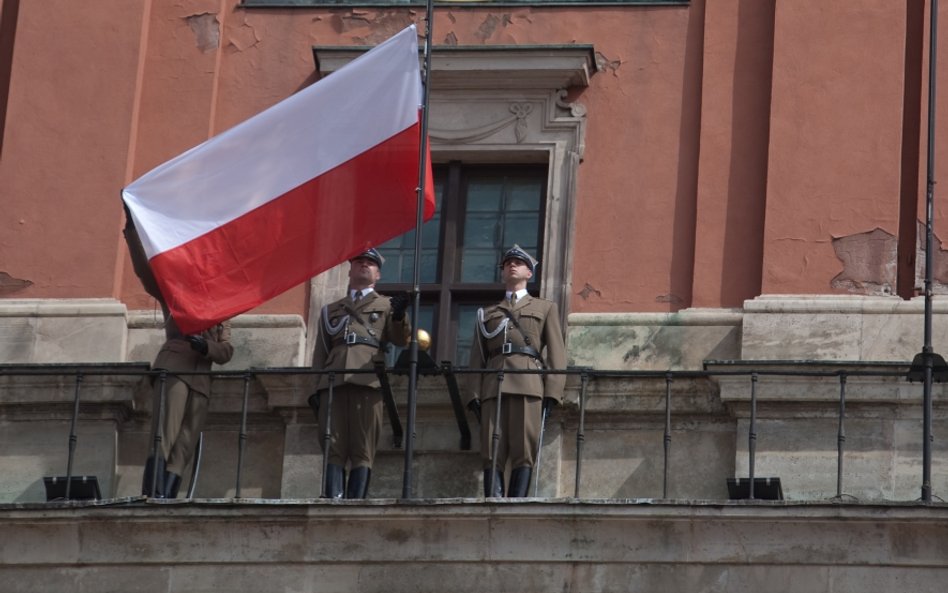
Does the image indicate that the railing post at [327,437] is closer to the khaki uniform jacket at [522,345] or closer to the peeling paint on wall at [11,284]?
the khaki uniform jacket at [522,345]

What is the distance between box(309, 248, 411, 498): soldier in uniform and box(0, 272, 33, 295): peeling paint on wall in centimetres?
159

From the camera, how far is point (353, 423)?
47.8 feet

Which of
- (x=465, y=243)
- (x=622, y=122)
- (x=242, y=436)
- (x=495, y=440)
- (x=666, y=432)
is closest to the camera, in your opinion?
(x=666, y=432)

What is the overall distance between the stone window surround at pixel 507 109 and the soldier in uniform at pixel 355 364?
66 cm

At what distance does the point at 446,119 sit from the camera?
15898 mm

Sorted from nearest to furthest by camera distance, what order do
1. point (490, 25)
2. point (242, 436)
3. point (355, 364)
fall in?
point (242, 436)
point (355, 364)
point (490, 25)

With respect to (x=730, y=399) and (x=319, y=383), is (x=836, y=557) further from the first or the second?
(x=319, y=383)

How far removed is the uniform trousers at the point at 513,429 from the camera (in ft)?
47.2

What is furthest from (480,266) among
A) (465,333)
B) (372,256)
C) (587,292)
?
(372,256)

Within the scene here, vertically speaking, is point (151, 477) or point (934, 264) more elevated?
point (934, 264)

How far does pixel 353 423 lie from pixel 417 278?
2.52 feet

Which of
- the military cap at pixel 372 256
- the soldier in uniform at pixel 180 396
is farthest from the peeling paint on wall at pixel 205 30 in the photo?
the soldier in uniform at pixel 180 396

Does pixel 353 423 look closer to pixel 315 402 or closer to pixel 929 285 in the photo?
pixel 315 402

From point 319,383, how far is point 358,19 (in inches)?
91.3
